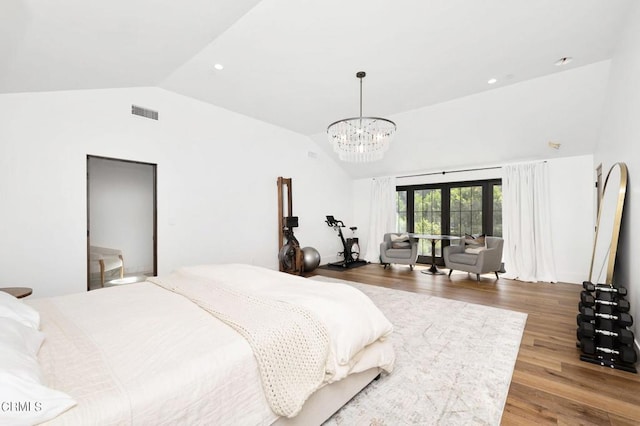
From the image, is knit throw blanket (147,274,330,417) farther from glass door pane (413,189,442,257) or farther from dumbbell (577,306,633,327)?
glass door pane (413,189,442,257)

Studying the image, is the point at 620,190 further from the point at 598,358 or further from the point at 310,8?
the point at 310,8

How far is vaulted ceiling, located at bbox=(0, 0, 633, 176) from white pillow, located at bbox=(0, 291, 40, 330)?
1804 millimetres

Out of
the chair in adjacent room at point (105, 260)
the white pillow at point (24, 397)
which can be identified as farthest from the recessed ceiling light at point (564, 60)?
the chair in adjacent room at point (105, 260)

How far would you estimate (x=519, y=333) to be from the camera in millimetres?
2762

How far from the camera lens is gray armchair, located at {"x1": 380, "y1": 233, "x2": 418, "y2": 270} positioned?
19.1 ft

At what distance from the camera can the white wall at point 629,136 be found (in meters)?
2.30

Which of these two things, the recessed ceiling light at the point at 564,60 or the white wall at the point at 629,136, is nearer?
the white wall at the point at 629,136

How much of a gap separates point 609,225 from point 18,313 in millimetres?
4834

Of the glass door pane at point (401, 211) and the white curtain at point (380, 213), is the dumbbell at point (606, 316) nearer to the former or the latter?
the white curtain at point (380, 213)

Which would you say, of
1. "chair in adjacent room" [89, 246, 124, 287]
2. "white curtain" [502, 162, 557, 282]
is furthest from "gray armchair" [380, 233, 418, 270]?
"chair in adjacent room" [89, 246, 124, 287]

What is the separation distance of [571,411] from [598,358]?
2.94 ft

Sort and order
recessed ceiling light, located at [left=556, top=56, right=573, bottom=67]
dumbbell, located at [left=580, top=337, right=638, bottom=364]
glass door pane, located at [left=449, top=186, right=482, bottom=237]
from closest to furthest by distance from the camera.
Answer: dumbbell, located at [left=580, top=337, right=638, bottom=364]
recessed ceiling light, located at [left=556, top=56, right=573, bottom=67]
glass door pane, located at [left=449, top=186, right=482, bottom=237]

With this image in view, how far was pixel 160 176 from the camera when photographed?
3988 mm

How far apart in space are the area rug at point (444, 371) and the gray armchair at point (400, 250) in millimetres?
2343
